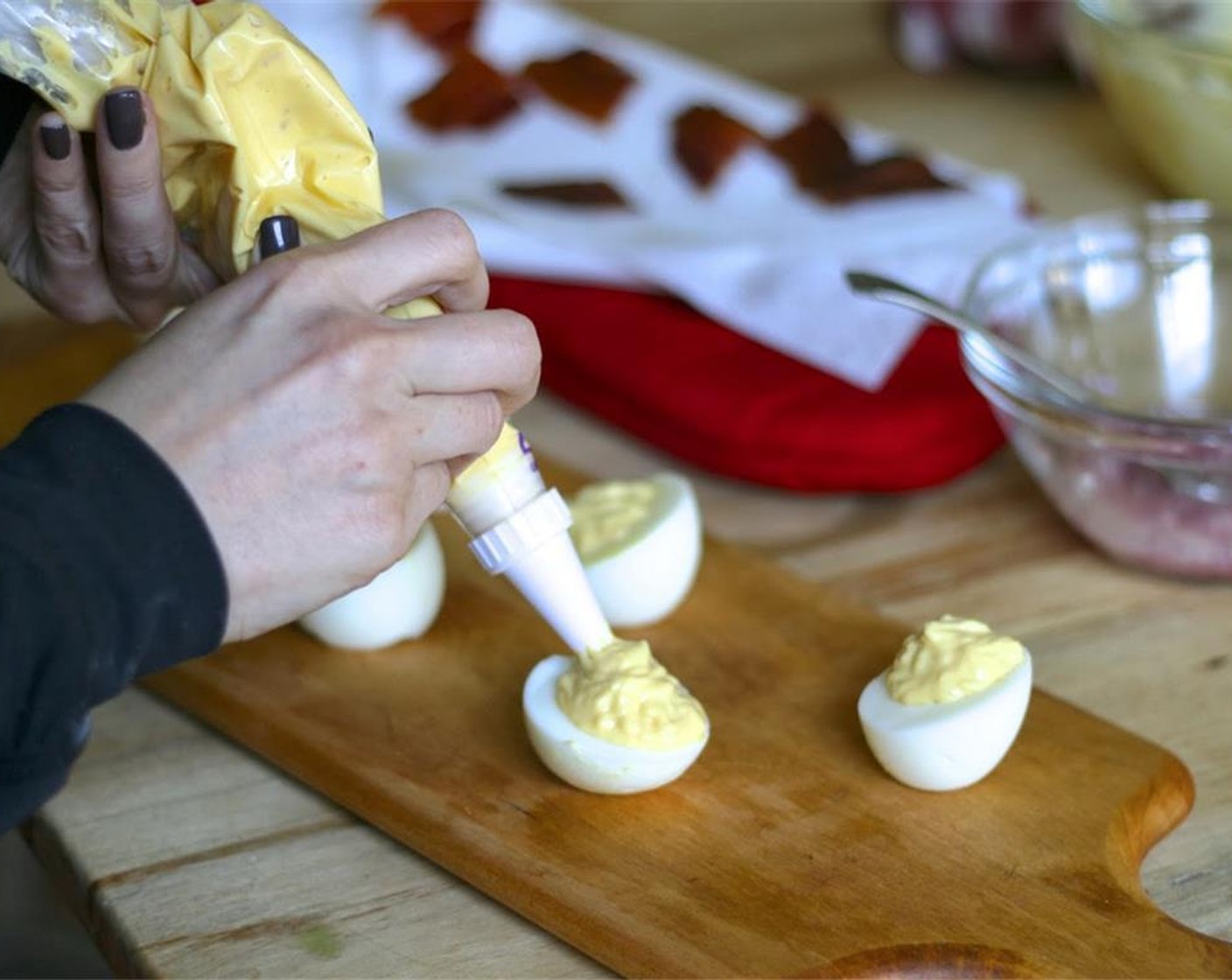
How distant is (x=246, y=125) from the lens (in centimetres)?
104

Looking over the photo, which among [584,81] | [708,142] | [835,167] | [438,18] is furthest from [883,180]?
[438,18]

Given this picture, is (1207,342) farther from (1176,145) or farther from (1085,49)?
(1085,49)

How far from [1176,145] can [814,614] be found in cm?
86

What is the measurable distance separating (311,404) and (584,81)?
130 cm

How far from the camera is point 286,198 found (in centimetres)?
106

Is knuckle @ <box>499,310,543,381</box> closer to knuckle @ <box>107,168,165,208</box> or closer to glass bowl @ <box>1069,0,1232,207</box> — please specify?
knuckle @ <box>107,168,165,208</box>

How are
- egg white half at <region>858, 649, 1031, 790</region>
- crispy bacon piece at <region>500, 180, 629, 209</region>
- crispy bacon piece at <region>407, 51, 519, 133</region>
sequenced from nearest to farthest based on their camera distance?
1. egg white half at <region>858, 649, 1031, 790</region>
2. crispy bacon piece at <region>500, 180, 629, 209</region>
3. crispy bacon piece at <region>407, 51, 519, 133</region>

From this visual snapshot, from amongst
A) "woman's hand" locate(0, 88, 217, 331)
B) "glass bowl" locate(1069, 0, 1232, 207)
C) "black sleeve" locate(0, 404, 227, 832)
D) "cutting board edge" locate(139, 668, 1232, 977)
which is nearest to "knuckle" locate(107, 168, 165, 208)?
"woman's hand" locate(0, 88, 217, 331)

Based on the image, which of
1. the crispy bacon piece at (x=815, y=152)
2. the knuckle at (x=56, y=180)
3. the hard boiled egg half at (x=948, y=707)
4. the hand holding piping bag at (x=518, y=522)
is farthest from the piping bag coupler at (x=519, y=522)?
the crispy bacon piece at (x=815, y=152)

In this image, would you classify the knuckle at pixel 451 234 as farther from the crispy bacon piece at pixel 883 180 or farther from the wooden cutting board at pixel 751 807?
the crispy bacon piece at pixel 883 180

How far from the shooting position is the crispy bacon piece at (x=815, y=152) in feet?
6.37

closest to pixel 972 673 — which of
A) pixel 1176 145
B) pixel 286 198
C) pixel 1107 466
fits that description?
pixel 1107 466

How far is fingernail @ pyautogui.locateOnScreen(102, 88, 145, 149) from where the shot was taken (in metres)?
1.01

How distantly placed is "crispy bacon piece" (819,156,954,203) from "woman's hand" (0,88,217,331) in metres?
0.87
